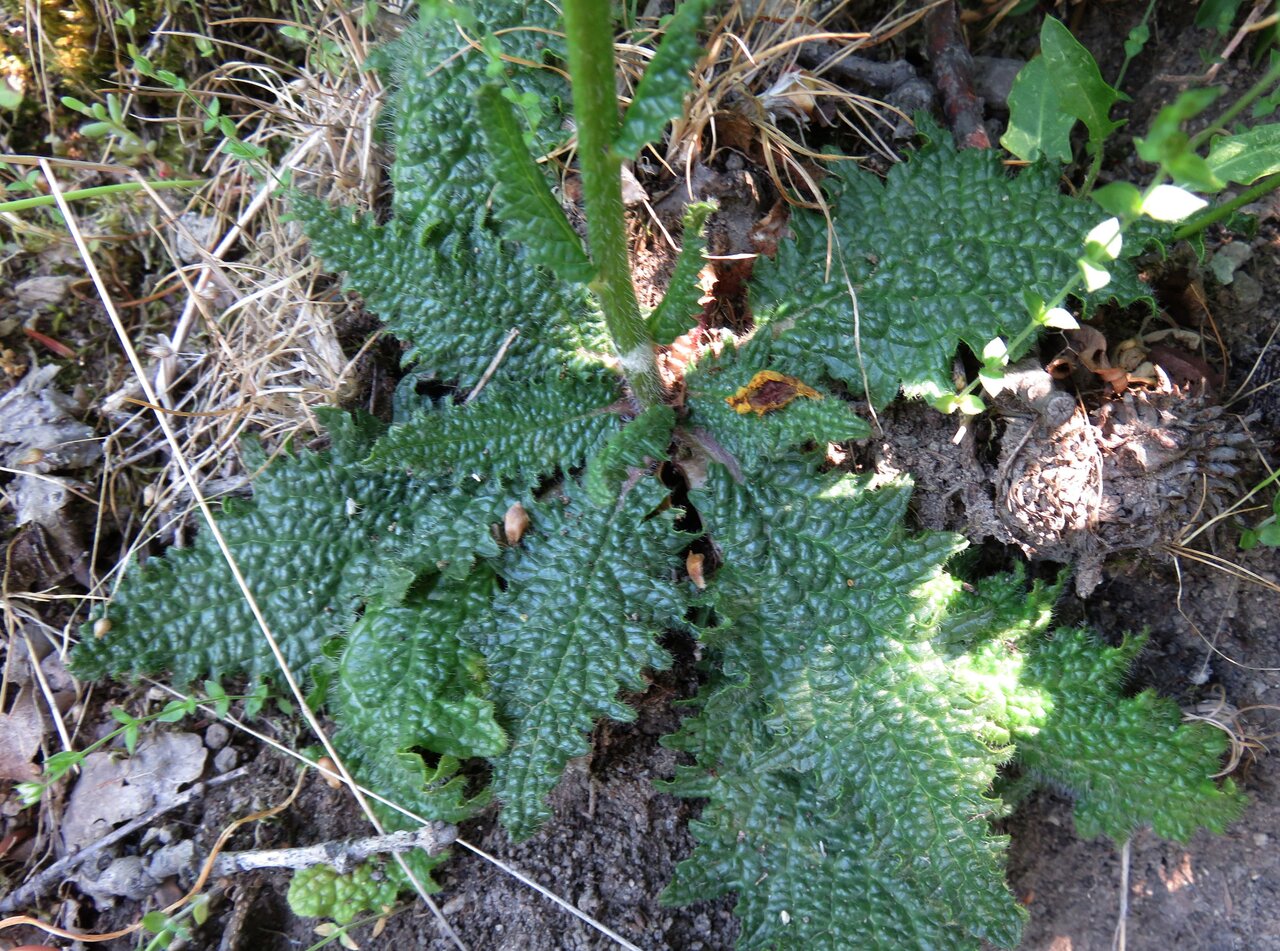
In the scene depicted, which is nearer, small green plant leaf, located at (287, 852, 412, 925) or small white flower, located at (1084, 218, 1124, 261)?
small white flower, located at (1084, 218, 1124, 261)

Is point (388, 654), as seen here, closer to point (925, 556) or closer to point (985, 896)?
point (925, 556)

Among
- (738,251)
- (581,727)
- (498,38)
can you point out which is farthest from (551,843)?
(498,38)

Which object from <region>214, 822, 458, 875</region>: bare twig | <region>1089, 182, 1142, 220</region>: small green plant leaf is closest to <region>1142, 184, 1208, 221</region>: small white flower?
<region>1089, 182, 1142, 220</region>: small green plant leaf

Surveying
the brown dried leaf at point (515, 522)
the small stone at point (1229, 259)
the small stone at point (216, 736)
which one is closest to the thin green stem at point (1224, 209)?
the small stone at point (1229, 259)

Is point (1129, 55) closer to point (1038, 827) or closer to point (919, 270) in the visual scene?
point (919, 270)

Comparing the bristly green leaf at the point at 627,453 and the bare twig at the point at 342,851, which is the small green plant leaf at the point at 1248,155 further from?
the bare twig at the point at 342,851

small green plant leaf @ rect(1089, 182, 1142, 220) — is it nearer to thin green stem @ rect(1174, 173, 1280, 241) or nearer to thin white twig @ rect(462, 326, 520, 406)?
thin green stem @ rect(1174, 173, 1280, 241)
